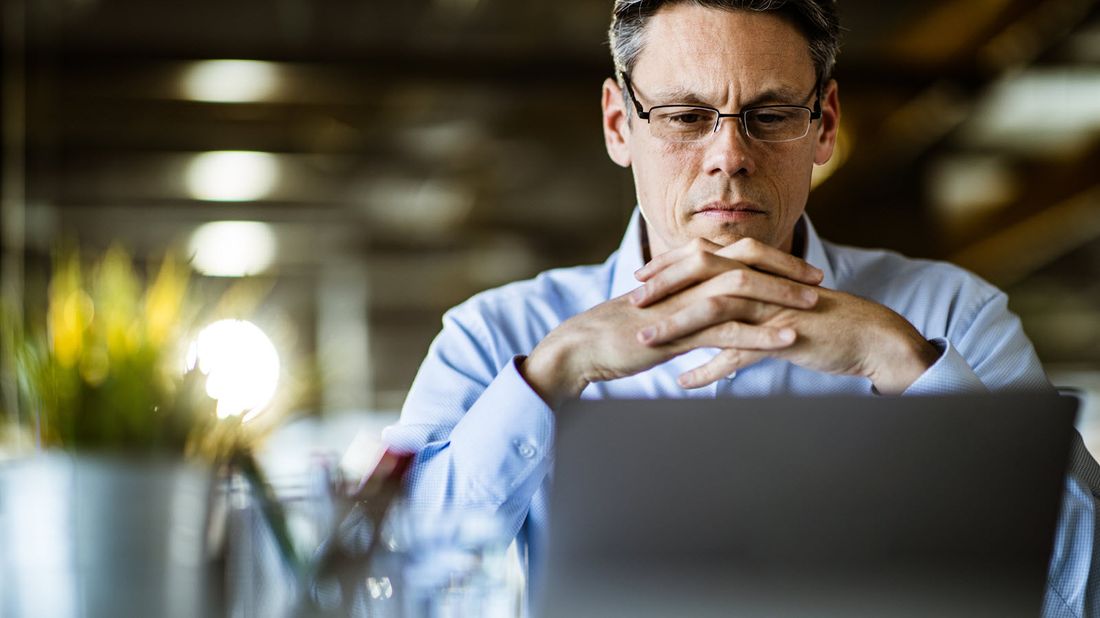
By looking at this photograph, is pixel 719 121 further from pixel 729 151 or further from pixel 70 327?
pixel 70 327

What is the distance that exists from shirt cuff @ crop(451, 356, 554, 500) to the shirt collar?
0.43m

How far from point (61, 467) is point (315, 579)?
170 millimetres

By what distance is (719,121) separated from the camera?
1341 millimetres

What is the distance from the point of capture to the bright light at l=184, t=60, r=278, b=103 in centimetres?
546

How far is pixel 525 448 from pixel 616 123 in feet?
1.94

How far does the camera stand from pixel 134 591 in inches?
24.7

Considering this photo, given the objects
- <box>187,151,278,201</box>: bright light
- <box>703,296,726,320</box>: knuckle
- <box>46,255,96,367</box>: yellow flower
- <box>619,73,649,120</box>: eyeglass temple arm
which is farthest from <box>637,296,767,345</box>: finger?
<box>187,151,278,201</box>: bright light

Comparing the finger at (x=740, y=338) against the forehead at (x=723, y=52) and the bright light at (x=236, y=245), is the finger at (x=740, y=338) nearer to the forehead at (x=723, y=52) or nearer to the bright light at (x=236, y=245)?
the forehead at (x=723, y=52)

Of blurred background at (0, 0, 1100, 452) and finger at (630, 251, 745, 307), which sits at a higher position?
blurred background at (0, 0, 1100, 452)

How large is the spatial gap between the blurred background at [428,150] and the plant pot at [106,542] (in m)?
3.98

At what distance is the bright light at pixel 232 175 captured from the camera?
6.94 metres

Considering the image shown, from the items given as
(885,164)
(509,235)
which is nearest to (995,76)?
(885,164)

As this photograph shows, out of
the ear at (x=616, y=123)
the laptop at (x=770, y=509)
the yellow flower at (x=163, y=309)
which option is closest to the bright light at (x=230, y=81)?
the ear at (x=616, y=123)

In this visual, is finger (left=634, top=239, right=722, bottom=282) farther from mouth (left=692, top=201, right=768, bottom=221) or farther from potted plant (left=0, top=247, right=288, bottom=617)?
potted plant (left=0, top=247, right=288, bottom=617)
